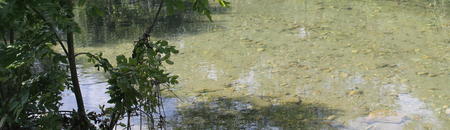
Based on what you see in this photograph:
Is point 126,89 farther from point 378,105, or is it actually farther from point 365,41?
point 365,41

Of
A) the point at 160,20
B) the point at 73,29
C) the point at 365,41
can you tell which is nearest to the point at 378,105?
the point at 365,41

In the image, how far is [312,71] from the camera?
5.31m

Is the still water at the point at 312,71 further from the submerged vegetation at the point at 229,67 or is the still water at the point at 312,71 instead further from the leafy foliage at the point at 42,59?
the leafy foliage at the point at 42,59

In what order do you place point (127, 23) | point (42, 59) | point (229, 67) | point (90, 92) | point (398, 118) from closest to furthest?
1. point (42, 59)
2. point (398, 118)
3. point (90, 92)
4. point (229, 67)
5. point (127, 23)

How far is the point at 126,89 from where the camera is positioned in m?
2.43

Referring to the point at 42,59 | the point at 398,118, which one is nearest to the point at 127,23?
the point at 398,118

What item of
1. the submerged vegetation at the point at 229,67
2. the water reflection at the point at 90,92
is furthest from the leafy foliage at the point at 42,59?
the water reflection at the point at 90,92

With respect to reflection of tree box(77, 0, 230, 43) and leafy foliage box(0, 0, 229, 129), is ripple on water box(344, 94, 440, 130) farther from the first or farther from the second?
reflection of tree box(77, 0, 230, 43)

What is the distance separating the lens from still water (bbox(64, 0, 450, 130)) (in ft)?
13.6

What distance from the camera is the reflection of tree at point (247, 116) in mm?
3957

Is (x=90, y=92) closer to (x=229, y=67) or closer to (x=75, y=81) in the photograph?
(x=229, y=67)

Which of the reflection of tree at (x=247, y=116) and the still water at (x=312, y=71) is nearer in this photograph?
the reflection of tree at (x=247, y=116)

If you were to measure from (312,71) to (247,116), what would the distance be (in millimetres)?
1398

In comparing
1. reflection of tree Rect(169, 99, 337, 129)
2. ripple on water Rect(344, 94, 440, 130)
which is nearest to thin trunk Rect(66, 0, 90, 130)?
reflection of tree Rect(169, 99, 337, 129)
